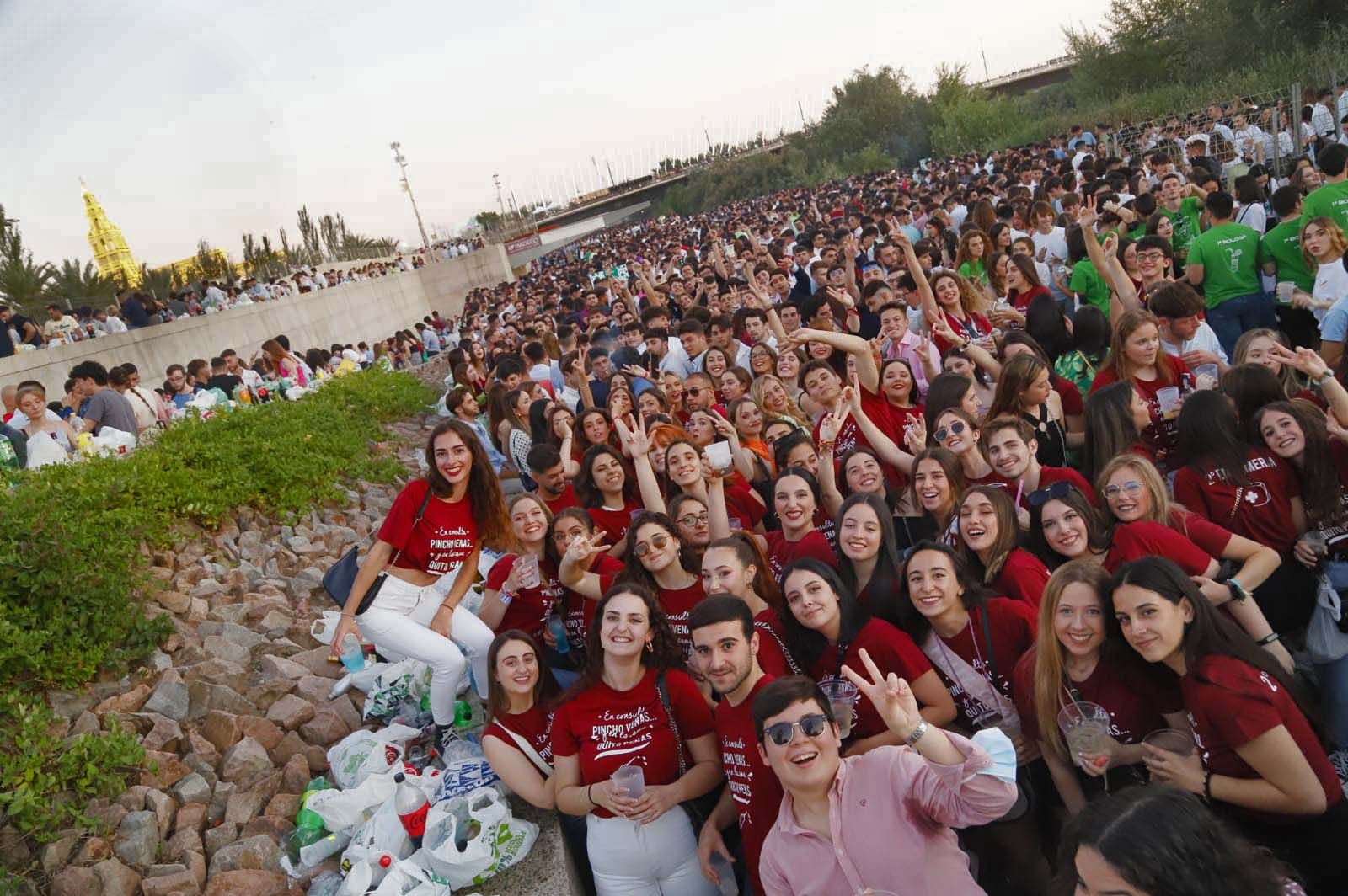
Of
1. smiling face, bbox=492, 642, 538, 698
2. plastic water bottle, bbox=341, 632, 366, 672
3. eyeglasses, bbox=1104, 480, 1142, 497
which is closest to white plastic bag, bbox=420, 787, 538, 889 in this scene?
smiling face, bbox=492, 642, 538, 698

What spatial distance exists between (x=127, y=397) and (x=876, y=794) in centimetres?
995

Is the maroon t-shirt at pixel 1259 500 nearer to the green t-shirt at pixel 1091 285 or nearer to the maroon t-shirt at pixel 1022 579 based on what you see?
the maroon t-shirt at pixel 1022 579

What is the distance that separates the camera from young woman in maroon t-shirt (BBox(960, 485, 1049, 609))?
3.63m

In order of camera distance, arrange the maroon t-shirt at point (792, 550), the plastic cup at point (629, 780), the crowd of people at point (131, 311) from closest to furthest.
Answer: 1. the plastic cup at point (629, 780)
2. the maroon t-shirt at point (792, 550)
3. the crowd of people at point (131, 311)

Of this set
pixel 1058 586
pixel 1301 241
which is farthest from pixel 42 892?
pixel 1301 241

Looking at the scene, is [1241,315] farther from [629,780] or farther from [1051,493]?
[629,780]

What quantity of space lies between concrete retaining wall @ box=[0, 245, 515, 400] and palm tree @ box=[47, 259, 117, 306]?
244 centimetres

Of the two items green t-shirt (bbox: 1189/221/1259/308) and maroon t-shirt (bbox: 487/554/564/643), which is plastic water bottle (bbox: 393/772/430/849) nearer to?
maroon t-shirt (bbox: 487/554/564/643)

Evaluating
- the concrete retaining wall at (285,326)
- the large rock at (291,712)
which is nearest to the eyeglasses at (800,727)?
the large rock at (291,712)

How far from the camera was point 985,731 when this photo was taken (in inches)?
102

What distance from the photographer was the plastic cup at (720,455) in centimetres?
563

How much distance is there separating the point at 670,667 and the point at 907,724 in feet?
4.42

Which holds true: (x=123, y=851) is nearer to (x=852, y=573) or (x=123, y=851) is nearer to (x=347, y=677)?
(x=347, y=677)

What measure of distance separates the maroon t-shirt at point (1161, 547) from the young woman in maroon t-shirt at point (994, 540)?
13.4 inches
